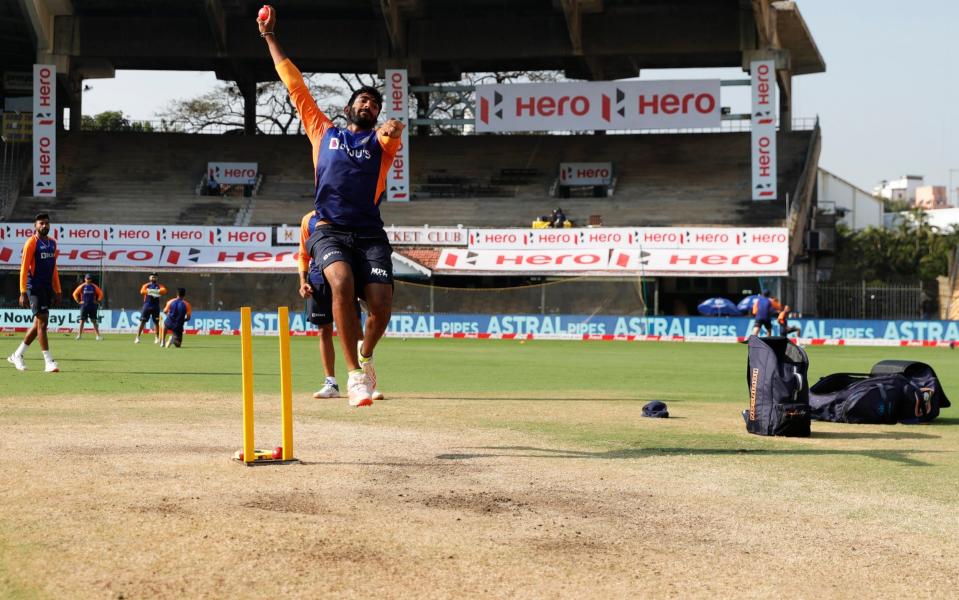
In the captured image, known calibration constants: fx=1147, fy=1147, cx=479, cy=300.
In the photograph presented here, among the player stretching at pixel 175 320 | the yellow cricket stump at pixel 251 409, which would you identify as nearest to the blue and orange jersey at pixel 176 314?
the player stretching at pixel 175 320

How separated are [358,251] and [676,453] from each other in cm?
265

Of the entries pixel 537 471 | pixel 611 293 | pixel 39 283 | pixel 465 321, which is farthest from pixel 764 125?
pixel 537 471

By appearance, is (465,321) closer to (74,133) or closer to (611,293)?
(611,293)

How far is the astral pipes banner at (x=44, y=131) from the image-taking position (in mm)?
47156

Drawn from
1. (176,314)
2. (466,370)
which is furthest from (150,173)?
(466,370)

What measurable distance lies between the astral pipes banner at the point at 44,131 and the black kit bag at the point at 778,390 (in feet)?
141

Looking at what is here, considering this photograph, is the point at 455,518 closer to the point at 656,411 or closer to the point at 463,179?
the point at 656,411

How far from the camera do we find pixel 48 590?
3.77m

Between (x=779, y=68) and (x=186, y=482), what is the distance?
150 ft

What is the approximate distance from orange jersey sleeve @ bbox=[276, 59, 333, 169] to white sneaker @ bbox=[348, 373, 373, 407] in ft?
5.78

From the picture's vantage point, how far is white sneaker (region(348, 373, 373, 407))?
7641mm

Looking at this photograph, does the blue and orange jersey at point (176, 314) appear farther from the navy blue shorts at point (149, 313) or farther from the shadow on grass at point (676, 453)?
the shadow on grass at point (676, 453)

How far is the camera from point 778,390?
9.27 meters

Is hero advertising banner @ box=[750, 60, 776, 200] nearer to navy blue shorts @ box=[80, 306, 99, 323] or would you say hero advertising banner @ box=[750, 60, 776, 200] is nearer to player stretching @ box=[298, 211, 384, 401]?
navy blue shorts @ box=[80, 306, 99, 323]
